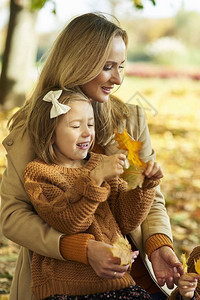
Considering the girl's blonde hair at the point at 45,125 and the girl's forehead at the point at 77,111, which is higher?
the girl's forehead at the point at 77,111

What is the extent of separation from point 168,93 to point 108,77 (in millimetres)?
11763

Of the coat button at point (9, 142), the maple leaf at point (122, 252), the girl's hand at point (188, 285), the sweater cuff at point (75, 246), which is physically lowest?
the girl's hand at point (188, 285)

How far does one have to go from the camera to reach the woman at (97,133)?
2285 mm

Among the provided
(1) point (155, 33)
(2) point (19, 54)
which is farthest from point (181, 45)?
(2) point (19, 54)

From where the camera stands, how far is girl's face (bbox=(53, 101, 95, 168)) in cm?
226

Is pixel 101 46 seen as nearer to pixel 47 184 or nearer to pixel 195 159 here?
pixel 47 184

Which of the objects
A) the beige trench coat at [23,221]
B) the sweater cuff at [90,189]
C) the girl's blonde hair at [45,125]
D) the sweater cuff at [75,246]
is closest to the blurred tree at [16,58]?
the beige trench coat at [23,221]

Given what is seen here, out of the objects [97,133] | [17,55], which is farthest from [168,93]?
[97,133]

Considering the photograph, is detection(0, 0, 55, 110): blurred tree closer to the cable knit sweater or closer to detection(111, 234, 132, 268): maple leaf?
the cable knit sweater

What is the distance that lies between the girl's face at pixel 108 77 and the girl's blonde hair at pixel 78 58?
0.04 metres

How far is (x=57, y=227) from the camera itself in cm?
211

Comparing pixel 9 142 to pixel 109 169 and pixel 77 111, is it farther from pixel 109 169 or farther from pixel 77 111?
pixel 109 169

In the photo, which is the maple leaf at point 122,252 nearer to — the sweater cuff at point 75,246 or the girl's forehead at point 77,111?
the sweater cuff at point 75,246

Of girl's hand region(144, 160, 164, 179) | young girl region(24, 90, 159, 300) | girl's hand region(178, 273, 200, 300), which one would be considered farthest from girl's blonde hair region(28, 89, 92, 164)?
girl's hand region(178, 273, 200, 300)
